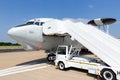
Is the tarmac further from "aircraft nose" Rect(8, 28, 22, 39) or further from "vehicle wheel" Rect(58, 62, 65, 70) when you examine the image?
"aircraft nose" Rect(8, 28, 22, 39)

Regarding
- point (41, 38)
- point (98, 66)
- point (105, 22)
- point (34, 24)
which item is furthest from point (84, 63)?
point (105, 22)

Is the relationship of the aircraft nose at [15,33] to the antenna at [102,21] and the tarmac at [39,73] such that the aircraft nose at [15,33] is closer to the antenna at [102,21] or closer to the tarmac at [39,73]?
the tarmac at [39,73]

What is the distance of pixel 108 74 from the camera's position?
7.36 metres

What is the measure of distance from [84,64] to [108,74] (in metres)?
1.79

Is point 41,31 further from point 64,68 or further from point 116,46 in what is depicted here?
point 116,46

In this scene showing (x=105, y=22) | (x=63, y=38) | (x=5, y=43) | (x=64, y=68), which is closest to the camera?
(x=64, y=68)

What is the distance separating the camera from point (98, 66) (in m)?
7.96

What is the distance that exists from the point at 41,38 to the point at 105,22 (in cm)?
906

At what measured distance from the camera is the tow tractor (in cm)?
724

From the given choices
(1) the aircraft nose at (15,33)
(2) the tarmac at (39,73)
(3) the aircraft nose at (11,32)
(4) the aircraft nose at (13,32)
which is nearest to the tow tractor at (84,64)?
(2) the tarmac at (39,73)

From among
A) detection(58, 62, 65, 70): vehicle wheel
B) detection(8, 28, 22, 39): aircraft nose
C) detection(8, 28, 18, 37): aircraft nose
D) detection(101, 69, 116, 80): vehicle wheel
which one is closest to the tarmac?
detection(58, 62, 65, 70): vehicle wheel

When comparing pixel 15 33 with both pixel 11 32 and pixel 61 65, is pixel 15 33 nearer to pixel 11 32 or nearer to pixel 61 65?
pixel 11 32

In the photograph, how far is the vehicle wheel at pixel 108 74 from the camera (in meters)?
7.13

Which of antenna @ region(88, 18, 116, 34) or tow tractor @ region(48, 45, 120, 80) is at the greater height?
antenna @ region(88, 18, 116, 34)
